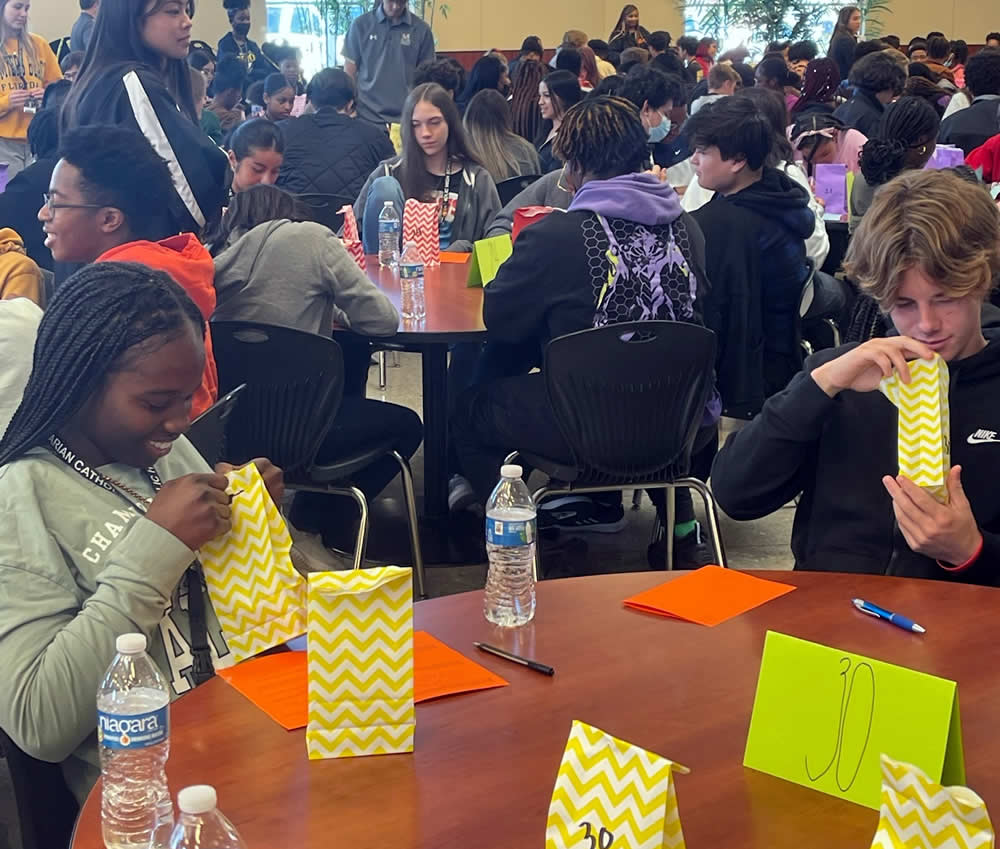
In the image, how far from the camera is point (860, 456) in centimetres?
204

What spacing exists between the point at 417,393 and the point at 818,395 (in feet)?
12.7

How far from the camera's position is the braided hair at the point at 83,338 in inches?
60.5

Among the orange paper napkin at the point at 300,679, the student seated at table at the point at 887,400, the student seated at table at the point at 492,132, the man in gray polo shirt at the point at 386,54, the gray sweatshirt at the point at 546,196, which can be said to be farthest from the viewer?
the man in gray polo shirt at the point at 386,54

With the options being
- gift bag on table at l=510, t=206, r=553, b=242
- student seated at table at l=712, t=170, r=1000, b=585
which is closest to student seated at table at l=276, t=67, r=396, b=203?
gift bag on table at l=510, t=206, r=553, b=242

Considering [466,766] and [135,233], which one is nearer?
[466,766]

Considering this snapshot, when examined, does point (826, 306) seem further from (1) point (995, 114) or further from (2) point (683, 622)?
(2) point (683, 622)

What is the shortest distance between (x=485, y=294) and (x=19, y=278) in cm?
116

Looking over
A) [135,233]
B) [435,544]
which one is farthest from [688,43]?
[135,233]

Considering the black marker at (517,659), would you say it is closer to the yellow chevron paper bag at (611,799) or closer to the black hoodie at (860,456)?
the yellow chevron paper bag at (611,799)

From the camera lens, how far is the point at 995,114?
6.79 m

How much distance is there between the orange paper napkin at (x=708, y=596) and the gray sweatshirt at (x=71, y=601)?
0.59 meters

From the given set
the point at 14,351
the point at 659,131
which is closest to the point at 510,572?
the point at 14,351

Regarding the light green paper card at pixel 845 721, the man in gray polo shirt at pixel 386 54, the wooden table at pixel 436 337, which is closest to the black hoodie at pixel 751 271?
the wooden table at pixel 436 337

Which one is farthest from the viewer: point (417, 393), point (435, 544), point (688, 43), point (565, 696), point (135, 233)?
point (688, 43)
